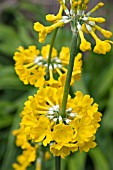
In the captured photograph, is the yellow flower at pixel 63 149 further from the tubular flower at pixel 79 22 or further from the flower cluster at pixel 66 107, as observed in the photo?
the tubular flower at pixel 79 22

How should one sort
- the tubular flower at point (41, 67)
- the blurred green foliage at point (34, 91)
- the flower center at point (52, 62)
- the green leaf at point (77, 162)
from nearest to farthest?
the tubular flower at point (41, 67)
the flower center at point (52, 62)
the green leaf at point (77, 162)
the blurred green foliage at point (34, 91)

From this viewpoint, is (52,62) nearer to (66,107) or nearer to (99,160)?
(66,107)

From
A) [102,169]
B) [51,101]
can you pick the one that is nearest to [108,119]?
[102,169]

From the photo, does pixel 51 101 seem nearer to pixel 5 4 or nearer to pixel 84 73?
pixel 84 73

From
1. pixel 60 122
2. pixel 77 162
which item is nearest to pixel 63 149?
pixel 60 122

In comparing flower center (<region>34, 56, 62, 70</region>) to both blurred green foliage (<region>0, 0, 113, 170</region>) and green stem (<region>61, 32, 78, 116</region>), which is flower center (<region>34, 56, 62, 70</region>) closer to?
green stem (<region>61, 32, 78, 116</region>)

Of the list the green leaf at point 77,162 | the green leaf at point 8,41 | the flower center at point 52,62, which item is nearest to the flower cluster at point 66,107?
the flower center at point 52,62

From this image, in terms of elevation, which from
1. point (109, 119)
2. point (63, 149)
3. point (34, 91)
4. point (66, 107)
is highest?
point (34, 91)
